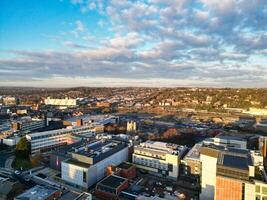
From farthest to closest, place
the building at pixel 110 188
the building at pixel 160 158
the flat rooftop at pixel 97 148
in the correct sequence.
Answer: the building at pixel 160 158
the flat rooftop at pixel 97 148
the building at pixel 110 188

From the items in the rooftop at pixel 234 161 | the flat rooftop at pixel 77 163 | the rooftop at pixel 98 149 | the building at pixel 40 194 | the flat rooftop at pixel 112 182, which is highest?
the rooftop at pixel 234 161

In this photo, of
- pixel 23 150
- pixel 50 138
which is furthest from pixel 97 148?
pixel 50 138

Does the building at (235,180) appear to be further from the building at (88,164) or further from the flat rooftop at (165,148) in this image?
the building at (88,164)

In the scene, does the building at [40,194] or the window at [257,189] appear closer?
the window at [257,189]

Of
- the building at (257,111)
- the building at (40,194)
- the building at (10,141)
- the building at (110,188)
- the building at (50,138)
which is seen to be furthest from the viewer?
the building at (257,111)

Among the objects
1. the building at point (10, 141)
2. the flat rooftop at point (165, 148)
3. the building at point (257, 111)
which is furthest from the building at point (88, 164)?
the building at point (257, 111)

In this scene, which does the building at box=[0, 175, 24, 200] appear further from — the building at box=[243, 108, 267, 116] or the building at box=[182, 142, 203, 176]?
the building at box=[243, 108, 267, 116]

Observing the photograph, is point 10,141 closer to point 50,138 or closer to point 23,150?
point 50,138
